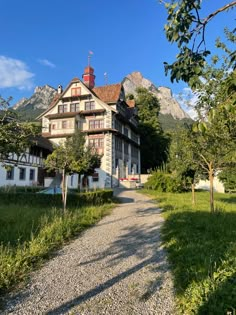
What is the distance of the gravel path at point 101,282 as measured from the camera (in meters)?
4.40

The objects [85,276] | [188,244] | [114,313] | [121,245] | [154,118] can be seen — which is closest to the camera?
[114,313]

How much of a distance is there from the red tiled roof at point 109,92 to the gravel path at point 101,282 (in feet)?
116

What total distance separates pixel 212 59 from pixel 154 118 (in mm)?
48716

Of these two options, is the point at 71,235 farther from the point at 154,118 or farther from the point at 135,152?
the point at 154,118

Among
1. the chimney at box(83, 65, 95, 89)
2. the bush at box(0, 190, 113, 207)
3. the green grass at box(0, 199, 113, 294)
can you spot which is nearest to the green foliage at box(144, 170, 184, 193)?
the bush at box(0, 190, 113, 207)

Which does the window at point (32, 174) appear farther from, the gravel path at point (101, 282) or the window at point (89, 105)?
the gravel path at point (101, 282)

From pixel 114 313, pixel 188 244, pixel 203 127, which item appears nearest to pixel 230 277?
pixel 114 313

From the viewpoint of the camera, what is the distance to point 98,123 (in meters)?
41.4

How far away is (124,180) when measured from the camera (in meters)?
40.5

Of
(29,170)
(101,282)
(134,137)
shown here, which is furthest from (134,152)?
(101,282)

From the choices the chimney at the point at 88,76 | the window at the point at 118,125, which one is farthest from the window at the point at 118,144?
the chimney at the point at 88,76

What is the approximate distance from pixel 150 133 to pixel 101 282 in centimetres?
5143

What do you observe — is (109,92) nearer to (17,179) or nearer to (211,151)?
(17,179)

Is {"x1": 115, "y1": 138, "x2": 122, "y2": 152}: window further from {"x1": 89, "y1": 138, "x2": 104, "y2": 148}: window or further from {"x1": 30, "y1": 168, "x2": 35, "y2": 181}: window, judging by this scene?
{"x1": 30, "y1": 168, "x2": 35, "y2": 181}: window
